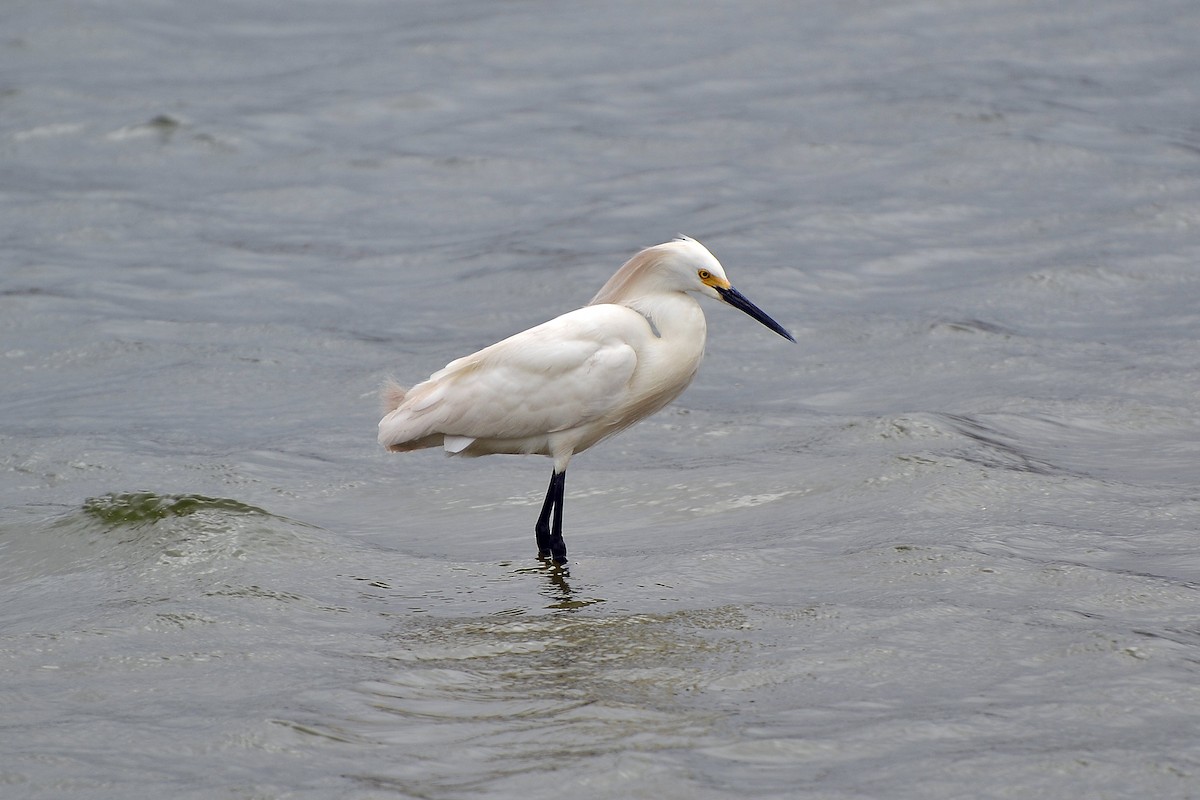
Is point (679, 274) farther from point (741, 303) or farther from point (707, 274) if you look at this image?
point (741, 303)

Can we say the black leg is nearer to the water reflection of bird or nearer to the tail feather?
the water reflection of bird

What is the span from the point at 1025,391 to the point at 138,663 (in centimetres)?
603

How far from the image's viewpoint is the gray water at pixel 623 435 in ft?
17.1

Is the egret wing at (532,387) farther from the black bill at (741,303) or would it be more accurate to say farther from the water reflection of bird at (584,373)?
the black bill at (741,303)

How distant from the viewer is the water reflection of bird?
7.20 meters

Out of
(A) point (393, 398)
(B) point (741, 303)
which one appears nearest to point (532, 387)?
(A) point (393, 398)

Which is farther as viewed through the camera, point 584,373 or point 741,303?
point 741,303

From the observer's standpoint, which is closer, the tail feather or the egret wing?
the egret wing

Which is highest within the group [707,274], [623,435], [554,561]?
[707,274]

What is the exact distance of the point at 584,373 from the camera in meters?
7.19

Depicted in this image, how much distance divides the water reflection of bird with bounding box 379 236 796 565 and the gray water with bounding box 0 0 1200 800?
0.62 metres

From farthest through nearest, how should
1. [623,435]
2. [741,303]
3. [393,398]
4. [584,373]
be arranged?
1. [623,435]
2. [393,398]
3. [741,303]
4. [584,373]

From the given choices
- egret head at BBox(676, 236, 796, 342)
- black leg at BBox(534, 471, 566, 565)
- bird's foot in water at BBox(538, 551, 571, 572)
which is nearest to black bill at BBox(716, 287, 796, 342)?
egret head at BBox(676, 236, 796, 342)

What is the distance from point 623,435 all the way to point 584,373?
2.66m
